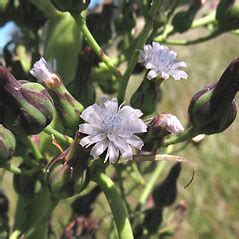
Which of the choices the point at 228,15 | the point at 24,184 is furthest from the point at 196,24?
the point at 24,184

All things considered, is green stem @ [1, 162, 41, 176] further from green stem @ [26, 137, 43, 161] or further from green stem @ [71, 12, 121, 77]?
green stem @ [71, 12, 121, 77]

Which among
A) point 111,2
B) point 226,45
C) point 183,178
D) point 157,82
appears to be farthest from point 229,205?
point 226,45

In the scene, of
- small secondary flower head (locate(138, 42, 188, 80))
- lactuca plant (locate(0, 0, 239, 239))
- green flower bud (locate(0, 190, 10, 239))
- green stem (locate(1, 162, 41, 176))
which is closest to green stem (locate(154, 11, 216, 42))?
lactuca plant (locate(0, 0, 239, 239))

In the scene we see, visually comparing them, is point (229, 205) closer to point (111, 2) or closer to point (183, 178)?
point (183, 178)

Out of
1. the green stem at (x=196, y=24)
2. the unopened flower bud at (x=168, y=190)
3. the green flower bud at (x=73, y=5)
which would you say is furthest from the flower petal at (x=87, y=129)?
the unopened flower bud at (x=168, y=190)

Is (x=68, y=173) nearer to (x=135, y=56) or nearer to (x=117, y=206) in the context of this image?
(x=117, y=206)

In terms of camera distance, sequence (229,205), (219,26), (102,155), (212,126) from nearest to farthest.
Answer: (102,155) < (212,126) < (219,26) < (229,205)
